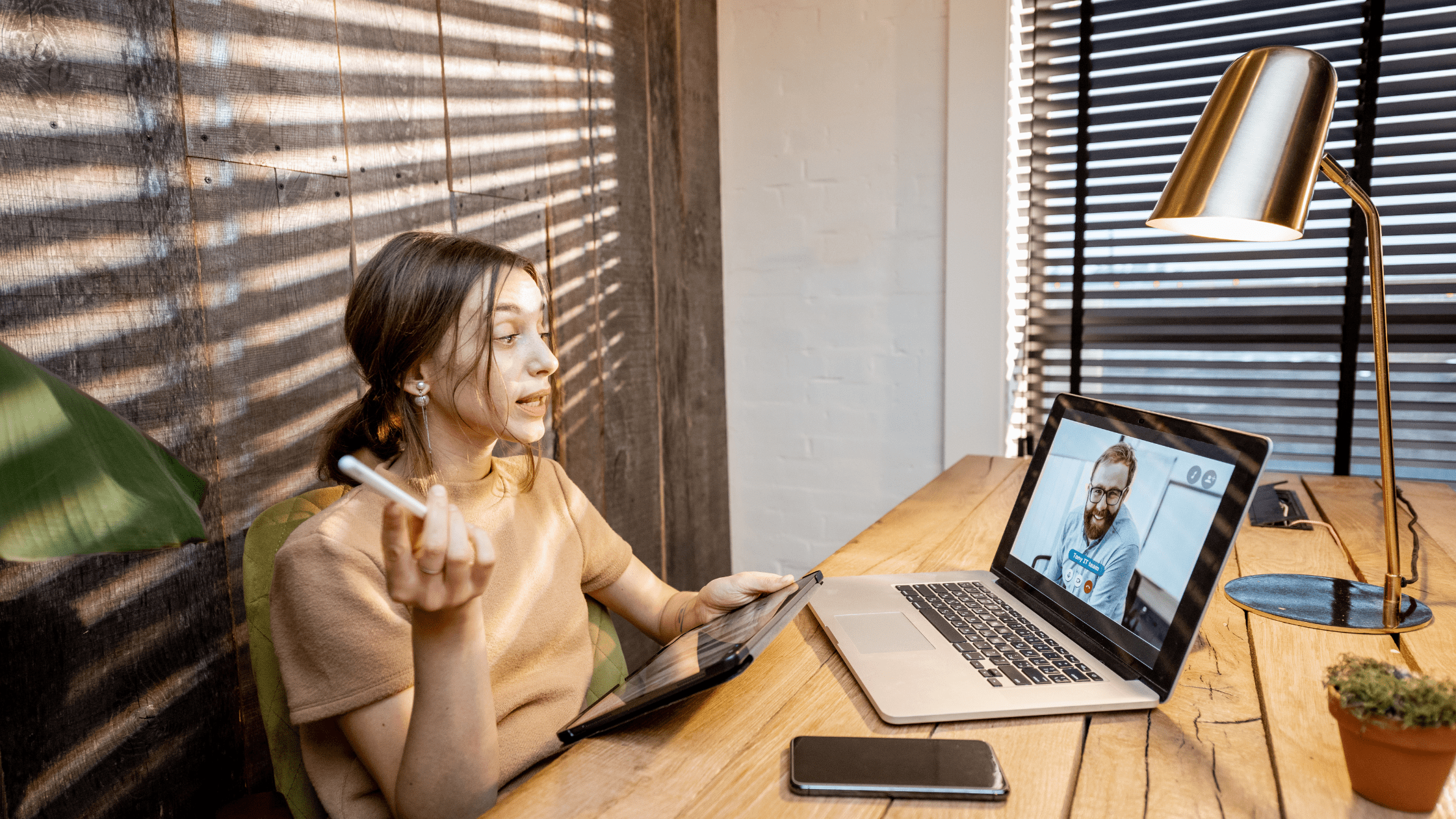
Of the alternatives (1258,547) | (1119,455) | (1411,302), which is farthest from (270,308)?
(1411,302)

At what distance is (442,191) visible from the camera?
1595 millimetres

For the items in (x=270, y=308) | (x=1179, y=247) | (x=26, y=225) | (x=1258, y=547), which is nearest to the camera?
(x=26, y=225)

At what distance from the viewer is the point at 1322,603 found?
106cm

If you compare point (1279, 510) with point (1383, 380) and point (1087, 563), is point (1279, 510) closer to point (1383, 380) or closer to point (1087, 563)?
point (1383, 380)

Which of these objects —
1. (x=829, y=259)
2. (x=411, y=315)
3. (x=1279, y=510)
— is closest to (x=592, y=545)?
(x=411, y=315)

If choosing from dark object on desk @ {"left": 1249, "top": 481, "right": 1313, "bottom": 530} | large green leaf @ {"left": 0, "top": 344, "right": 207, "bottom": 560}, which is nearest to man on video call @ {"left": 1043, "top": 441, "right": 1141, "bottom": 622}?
dark object on desk @ {"left": 1249, "top": 481, "right": 1313, "bottom": 530}

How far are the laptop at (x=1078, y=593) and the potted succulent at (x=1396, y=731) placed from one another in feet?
0.47

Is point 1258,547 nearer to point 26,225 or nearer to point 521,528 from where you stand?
point 521,528

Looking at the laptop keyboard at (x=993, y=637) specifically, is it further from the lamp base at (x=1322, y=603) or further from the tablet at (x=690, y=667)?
the lamp base at (x=1322, y=603)

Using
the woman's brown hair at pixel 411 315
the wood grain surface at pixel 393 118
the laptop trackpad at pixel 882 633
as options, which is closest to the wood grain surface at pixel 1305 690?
the laptop trackpad at pixel 882 633

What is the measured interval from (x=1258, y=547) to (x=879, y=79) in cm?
163

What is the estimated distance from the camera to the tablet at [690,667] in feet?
2.44

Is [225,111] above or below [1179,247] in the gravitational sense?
above

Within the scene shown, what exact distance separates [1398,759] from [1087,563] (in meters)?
0.37
